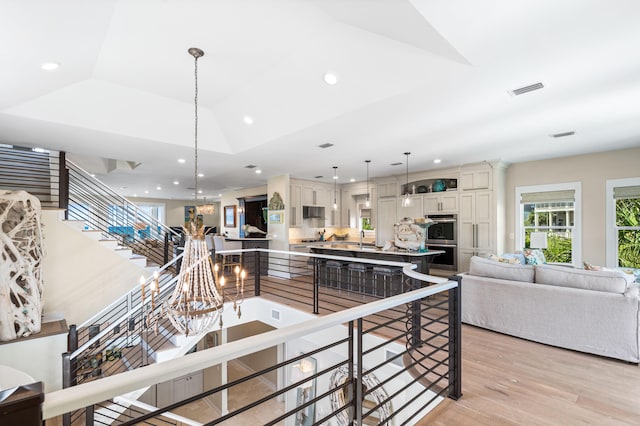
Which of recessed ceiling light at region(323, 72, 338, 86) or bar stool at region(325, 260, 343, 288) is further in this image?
bar stool at region(325, 260, 343, 288)

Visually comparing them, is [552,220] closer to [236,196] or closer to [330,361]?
[330,361]

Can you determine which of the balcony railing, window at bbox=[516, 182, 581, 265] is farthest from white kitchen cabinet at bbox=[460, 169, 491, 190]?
the balcony railing

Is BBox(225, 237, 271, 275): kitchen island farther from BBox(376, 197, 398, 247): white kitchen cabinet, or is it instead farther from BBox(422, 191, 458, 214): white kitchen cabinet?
BBox(422, 191, 458, 214): white kitchen cabinet

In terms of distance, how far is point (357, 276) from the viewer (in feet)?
19.6

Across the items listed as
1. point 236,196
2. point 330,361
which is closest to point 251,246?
point 236,196

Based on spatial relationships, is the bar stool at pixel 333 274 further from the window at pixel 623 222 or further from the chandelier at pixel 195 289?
the window at pixel 623 222

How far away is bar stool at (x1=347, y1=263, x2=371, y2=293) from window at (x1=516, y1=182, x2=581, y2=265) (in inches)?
136

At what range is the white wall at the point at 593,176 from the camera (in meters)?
5.45

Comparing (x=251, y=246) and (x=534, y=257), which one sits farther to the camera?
(x=251, y=246)

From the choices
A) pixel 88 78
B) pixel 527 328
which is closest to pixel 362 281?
pixel 527 328

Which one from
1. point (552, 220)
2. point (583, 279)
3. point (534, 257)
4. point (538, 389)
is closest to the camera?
point (538, 389)

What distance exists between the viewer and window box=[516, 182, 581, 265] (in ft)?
19.6

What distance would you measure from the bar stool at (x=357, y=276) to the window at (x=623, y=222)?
4324mm

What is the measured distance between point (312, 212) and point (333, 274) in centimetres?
282
